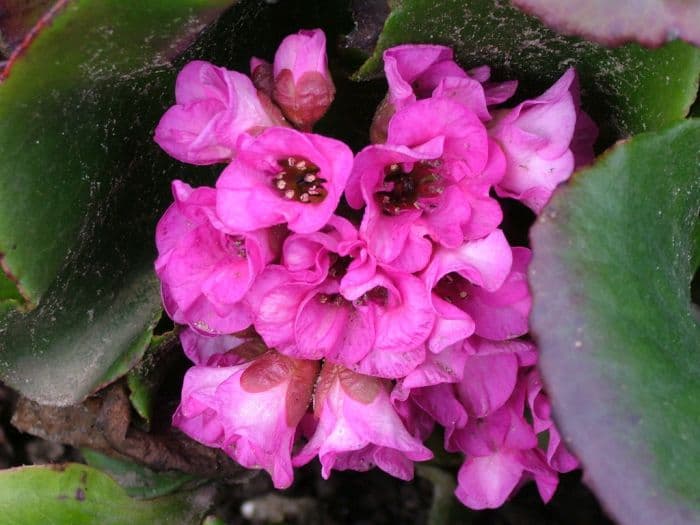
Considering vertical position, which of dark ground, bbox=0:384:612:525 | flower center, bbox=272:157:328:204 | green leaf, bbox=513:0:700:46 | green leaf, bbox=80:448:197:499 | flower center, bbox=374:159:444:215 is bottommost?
dark ground, bbox=0:384:612:525

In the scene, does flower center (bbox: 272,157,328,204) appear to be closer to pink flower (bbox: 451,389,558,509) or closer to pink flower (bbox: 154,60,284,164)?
pink flower (bbox: 154,60,284,164)

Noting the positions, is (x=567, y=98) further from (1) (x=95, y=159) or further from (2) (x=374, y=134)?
(1) (x=95, y=159)

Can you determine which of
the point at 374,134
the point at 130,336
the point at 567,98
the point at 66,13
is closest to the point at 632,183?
the point at 567,98

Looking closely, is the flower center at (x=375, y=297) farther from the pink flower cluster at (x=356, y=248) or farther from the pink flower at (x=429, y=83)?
the pink flower at (x=429, y=83)

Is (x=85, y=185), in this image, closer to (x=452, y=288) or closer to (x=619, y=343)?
(x=452, y=288)

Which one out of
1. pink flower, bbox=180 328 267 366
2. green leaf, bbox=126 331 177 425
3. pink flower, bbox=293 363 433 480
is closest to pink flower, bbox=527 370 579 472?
pink flower, bbox=293 363 433 480

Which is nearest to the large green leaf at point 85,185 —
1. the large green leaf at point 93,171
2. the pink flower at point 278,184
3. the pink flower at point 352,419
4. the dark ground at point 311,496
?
the large green leaf at point 93,171

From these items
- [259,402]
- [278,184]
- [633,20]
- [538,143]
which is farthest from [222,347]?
[633,20]
